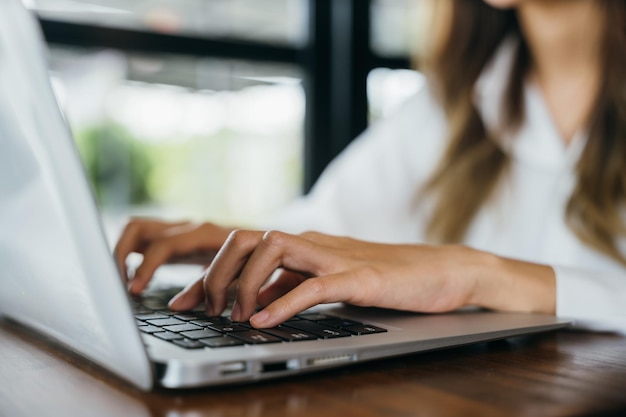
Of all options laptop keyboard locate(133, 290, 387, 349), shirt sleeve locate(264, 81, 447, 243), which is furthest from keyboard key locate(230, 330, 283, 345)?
shirt sleeve locate(264, 81, 447, 243)

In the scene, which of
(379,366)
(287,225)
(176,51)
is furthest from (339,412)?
(176,51)

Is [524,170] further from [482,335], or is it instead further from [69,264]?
[69,264]

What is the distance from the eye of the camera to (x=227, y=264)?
61 cm

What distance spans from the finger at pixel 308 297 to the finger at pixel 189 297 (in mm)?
112

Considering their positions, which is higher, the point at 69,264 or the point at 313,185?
the point at 69,264

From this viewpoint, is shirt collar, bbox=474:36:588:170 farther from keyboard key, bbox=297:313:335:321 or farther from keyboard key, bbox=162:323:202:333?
keyboard key, bbox=162:323:202:333

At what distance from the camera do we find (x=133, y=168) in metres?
1.98

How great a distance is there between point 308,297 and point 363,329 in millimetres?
50

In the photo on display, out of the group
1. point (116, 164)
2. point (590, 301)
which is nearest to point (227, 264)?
point (590, 301)

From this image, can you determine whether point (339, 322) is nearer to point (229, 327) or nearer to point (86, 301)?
point (229, 327)

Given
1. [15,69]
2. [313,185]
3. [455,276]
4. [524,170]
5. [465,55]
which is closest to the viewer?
[15,69]

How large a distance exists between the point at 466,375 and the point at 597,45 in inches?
37.4

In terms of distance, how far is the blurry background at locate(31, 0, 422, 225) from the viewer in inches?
71.6

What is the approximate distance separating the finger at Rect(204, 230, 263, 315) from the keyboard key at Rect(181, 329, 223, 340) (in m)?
0.09
